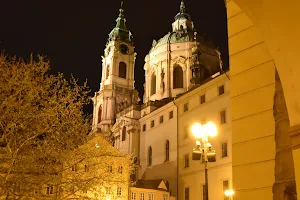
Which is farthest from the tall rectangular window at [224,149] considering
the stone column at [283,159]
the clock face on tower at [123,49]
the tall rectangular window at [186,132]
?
the clock face on tower at [123,49]

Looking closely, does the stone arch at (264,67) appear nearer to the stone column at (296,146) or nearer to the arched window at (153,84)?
the stone column at (296,146)

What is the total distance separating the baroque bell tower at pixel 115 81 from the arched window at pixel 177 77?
878 centimetres

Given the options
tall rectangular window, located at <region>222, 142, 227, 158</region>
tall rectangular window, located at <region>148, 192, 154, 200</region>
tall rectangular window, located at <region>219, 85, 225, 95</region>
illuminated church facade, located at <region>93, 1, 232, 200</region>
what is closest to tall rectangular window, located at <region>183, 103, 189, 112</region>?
illuminated church facade, located at <region>93, 1, 232, 200</region>

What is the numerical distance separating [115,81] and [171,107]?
2020 cm

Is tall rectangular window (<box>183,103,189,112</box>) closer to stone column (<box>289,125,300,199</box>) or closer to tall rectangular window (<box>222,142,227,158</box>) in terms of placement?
tall rectangular window (<box>222,142,227,158</box>)

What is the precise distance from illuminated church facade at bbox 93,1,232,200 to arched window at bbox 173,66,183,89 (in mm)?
157

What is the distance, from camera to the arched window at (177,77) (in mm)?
59156

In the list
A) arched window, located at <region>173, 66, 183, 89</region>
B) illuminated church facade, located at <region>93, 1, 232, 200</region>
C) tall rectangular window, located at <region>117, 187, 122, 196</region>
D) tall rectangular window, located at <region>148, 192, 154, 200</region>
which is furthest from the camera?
arched window, located at <region>173, 66, 183, 89</region>

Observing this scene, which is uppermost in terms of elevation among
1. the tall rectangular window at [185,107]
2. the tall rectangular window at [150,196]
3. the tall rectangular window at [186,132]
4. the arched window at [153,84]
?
the arched window at [153,84]

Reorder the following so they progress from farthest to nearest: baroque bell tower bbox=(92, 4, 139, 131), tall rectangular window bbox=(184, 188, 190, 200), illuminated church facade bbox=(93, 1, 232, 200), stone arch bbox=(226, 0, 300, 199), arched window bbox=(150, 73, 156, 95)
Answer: baroque bell tower bbox=(92, 4, 139, 131)
arched window bbox=(150, 73, 156, 95)
tall rectangular window bbox=(184, 188, 190, 200)
illuminated church facade bbox=(93, 1, 232, 200)
stone arch bbox=(226, 0, 300, 199)

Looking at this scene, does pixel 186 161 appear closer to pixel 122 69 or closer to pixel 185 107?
pixel 185 107

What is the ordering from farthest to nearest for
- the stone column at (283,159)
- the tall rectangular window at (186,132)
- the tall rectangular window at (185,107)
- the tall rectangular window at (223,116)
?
the tall rectangular window at (185,107), the tall rectangular window at (186,132), the tall rectangular window at (223,116), the stone column at (283,159)

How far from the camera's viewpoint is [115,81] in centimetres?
6619

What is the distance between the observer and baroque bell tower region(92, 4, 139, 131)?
210 feet
